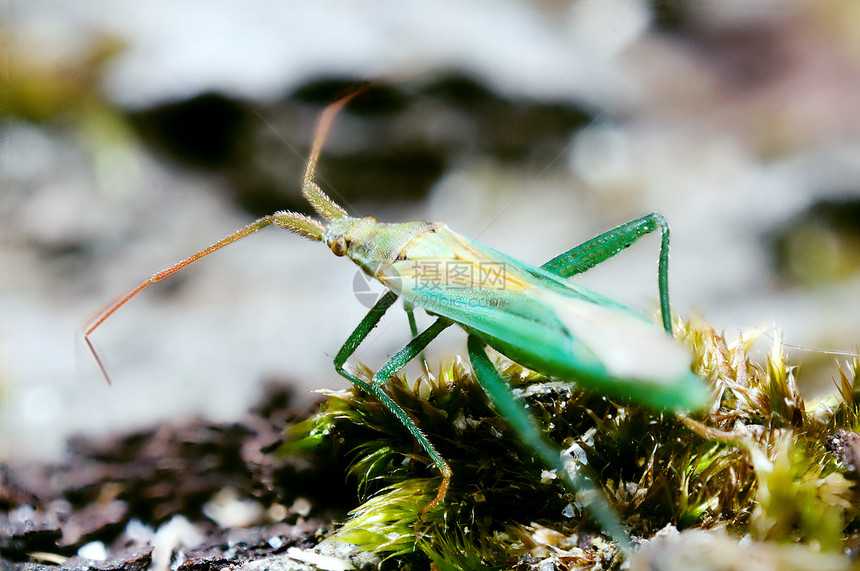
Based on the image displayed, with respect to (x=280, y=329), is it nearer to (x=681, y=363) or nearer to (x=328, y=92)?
(x=328, y=92)

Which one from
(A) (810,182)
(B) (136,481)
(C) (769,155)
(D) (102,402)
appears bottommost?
(B) (136,481)

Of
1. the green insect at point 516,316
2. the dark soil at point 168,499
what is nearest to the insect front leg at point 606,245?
the green insect at point 516,316

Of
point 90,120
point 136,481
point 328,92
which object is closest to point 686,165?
point 328,92

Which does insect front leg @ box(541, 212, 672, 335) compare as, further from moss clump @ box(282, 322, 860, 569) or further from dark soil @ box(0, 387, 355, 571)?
dark soil @ box(0, 387, 355, 571)

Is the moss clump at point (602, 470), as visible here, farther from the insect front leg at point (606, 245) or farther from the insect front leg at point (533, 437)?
the insect front leg at point (606, 245)

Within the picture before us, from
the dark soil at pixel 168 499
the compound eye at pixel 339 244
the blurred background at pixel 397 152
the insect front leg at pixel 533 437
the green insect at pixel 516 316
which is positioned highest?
the blurred background at pixel 397 152

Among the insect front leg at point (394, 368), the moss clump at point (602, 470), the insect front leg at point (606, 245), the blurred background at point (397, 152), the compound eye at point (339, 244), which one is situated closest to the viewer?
the moss clump at point (602, 470)
